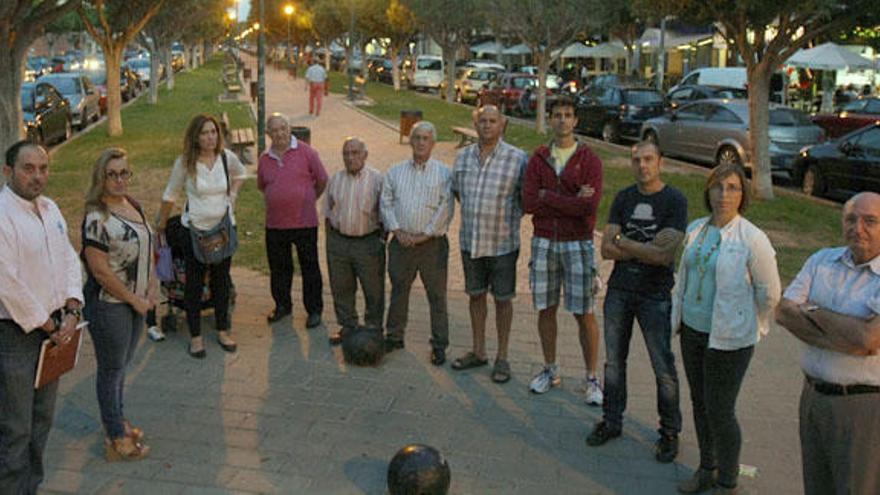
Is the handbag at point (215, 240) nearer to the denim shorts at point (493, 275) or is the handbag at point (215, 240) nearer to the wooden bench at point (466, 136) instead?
the denim shorts at point (493, 275)

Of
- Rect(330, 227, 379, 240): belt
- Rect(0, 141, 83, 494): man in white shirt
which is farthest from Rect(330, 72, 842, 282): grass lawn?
Rect(0, 141, 83, 494): man in white shirt

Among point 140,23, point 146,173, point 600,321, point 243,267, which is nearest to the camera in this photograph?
point 600,321

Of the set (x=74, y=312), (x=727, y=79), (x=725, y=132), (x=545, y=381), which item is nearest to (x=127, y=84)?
(x=727, y=79)

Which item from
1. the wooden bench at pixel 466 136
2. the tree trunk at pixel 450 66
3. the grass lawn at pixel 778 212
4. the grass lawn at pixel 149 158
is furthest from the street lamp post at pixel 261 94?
the tree trunk at pixel 450 66

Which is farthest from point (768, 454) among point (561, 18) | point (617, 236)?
point (561, 18)

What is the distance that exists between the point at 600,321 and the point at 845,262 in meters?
4.12

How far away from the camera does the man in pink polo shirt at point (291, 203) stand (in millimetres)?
6957

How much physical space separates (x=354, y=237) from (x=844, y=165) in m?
10.0

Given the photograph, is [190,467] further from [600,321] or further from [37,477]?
[600,321]

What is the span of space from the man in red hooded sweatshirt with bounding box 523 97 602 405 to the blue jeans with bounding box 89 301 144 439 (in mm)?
2436

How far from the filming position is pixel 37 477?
434cm

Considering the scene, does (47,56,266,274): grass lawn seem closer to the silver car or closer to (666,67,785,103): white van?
the silver car

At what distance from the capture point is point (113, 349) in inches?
185

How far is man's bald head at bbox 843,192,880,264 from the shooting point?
11.4 feet
